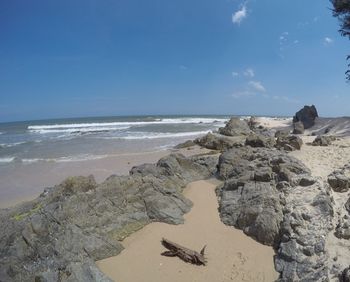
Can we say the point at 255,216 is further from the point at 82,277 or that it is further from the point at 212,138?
the point at 212,138

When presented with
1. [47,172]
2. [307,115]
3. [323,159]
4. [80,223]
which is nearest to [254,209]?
[80,223]

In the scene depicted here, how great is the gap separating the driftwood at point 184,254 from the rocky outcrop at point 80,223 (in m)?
0.82

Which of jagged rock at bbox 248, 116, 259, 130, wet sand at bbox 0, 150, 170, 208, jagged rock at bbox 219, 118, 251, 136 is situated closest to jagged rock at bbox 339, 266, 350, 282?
wet sand at bbox 0, 150, 170, 208

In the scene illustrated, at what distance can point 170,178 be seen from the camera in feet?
27.9

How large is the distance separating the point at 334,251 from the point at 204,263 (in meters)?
2.05

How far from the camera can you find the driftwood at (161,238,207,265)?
A: 525 cm

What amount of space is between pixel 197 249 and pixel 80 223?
6.69ft

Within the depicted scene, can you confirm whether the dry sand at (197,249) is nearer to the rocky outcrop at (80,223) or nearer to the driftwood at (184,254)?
the driftwood at (184,254)

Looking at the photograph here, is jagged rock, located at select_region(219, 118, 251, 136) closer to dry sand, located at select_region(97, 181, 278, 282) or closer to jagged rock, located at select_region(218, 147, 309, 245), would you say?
jagged rock, located at select_region(218, 147, 309, 245)

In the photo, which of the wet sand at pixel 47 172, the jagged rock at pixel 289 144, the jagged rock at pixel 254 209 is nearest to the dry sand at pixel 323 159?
the jagged rock at pixel 289 144

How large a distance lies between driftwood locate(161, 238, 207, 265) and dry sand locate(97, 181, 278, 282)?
76 mm

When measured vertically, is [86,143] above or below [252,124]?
below

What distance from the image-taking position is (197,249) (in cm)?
566

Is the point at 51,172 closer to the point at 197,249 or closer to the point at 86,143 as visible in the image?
the point at 197,249
